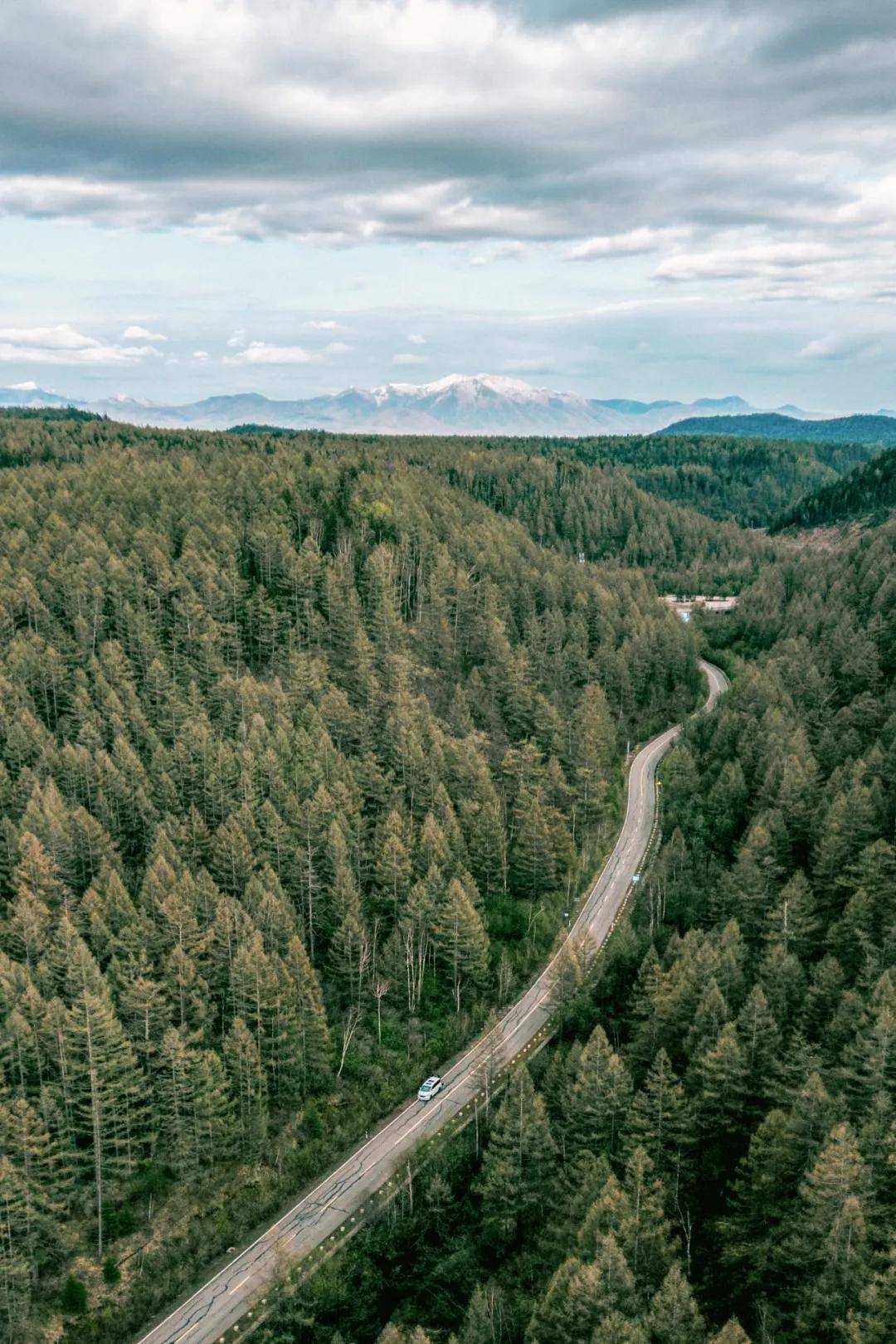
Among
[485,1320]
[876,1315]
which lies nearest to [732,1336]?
[876,1315]

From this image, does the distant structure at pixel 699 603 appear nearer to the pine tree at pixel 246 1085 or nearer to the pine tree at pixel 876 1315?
the pine tree at pixel 246 1085

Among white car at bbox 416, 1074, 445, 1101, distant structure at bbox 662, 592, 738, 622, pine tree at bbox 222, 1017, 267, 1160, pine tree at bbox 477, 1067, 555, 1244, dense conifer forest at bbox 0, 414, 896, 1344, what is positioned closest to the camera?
dense conifer forest at bbox 0, 414, 896, 1344

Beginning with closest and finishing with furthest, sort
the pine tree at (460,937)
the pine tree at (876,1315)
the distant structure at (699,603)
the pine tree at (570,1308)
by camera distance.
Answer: the pine tree at (876,1315) → the pine tree at (570,1308) → the pine tree at (460,937) → the distant structure at (699,603)

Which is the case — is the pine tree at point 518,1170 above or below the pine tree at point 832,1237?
below

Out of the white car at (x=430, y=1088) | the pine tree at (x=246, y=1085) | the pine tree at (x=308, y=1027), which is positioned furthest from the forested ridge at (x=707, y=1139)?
the pine tree at (x=308, y=1027)

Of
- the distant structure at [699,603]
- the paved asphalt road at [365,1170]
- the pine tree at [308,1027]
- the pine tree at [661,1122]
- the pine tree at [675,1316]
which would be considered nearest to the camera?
the pine tree at [675,1316]

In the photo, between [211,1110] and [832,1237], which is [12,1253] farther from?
[832,1237]

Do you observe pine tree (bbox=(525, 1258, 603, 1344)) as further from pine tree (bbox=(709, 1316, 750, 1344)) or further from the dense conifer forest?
pine tree (bbox=(709, 1316, 750, 1344))

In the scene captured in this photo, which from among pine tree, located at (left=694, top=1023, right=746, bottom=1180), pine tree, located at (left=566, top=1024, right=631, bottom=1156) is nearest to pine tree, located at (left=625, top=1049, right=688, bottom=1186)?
pine tree, located at (left=694, top=1023, right=746, bottom=1180)
